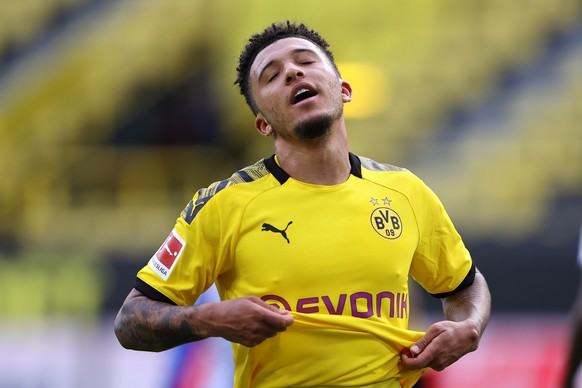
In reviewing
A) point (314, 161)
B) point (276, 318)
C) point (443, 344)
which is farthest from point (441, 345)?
point (314, 161)

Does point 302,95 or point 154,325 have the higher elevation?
point 302,95

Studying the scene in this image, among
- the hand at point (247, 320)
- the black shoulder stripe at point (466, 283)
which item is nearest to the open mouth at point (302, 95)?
the hand at point (247, 320)

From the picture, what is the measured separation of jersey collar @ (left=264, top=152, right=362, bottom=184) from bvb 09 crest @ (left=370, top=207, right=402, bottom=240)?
0.16 metres

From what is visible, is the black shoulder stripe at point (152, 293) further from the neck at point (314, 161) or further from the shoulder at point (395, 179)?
the shoulder at point (395, 179)

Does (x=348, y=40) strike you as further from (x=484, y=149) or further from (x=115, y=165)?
(x=115, y=165)

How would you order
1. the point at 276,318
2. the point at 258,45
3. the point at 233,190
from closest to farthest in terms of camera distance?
the point at 276,318 < the point at 233,190 < the point at 258,45

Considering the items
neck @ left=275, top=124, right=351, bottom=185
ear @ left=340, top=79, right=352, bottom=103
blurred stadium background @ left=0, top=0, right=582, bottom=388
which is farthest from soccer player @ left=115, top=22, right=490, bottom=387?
blurred stadium background @ left=0, top=0, right=582, bottom=388

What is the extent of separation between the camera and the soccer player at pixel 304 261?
3.30 m

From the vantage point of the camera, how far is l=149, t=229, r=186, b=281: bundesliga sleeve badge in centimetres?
336

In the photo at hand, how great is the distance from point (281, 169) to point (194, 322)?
0.60 m

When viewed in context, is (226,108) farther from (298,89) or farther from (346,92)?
(298,89)

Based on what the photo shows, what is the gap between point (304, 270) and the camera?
10.9 ft

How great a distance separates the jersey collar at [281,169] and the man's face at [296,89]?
3.6 inches

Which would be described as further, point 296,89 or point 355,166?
point 355,166
